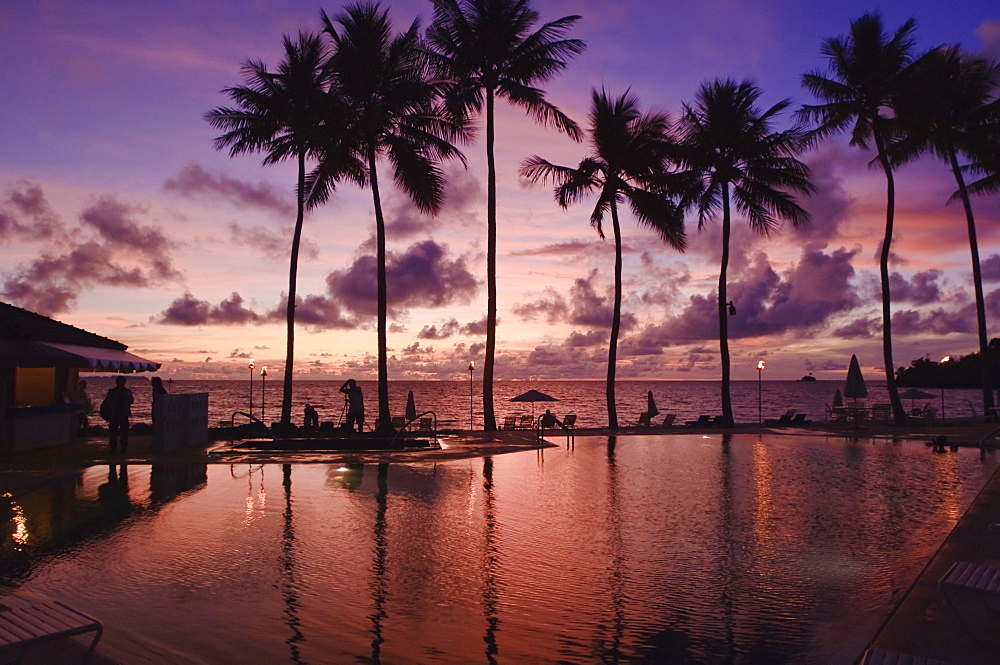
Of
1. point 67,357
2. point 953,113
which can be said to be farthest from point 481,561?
point 953,113

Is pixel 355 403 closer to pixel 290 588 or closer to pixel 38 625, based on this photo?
pixel 290 588

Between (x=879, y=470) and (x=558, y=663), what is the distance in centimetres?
1455

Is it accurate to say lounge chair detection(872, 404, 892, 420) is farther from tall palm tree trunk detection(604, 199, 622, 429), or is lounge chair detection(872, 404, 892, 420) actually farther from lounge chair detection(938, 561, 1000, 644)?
lounge chair detection(938, 561, 1000, 644)

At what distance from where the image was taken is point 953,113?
35.5m

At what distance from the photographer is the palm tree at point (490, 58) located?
28172 mm

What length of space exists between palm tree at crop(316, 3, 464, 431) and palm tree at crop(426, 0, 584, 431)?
1402 millimetres

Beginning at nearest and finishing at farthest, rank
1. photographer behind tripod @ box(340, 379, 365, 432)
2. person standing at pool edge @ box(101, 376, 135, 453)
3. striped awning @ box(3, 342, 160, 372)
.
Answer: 1. striped awning @ box(3, 342, 160, 372)
2. person standing at pool edge @ box(101, 376, 135, 453)
3. photographer behind tripod @ box(340, 379, 365, 432)

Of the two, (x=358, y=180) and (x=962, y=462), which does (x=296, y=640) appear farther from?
(x=358, y=180)

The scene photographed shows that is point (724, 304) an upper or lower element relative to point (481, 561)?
upper

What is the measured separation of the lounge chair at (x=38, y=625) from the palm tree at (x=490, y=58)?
2328 cm

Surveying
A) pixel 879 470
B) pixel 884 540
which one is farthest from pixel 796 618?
pixel 879 470

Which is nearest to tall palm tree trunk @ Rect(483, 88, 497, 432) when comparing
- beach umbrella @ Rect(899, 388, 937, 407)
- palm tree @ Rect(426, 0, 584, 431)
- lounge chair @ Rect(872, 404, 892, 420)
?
palm tree @ Rect(426, 0, 584, 431)

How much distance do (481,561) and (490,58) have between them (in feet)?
77.2

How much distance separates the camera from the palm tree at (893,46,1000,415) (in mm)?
32312
